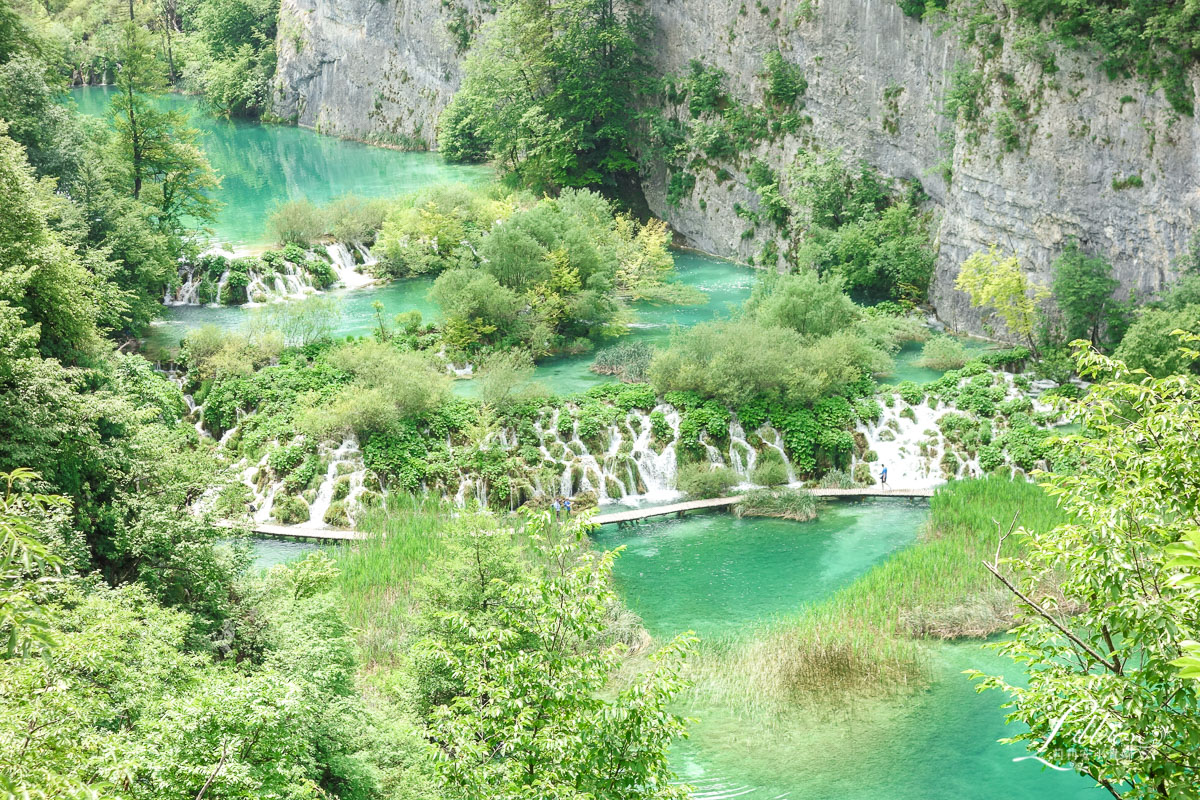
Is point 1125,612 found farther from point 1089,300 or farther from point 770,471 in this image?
point 1089,300

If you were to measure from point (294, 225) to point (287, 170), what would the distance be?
21790 millimetres

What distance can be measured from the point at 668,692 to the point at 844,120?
3191cm

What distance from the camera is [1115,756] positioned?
6828 millimetres

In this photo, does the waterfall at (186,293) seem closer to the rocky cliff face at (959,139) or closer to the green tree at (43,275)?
the green tree at (43,275)

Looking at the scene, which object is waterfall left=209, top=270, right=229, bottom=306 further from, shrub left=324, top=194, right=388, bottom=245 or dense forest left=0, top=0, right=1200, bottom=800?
shrub left=324, top=194, right=388, bottom=245

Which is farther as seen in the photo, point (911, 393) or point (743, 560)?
Result: point (911, 393)

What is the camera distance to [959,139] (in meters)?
31.5

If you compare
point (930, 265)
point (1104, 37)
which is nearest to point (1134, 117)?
point (1104, 37)

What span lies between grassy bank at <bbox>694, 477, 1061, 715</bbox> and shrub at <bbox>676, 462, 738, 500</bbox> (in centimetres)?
486

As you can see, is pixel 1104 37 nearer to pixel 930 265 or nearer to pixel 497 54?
pixel 930 265

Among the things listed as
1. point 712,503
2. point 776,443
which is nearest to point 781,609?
point 712,503

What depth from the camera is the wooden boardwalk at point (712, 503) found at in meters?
22.5

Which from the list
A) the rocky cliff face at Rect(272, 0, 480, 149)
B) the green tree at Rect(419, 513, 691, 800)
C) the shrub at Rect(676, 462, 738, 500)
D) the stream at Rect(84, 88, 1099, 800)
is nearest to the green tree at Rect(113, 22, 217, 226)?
the stream at Rect(84, 88, 1099, 800)

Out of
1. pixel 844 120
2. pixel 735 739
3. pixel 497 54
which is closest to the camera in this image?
pixel 735 739
